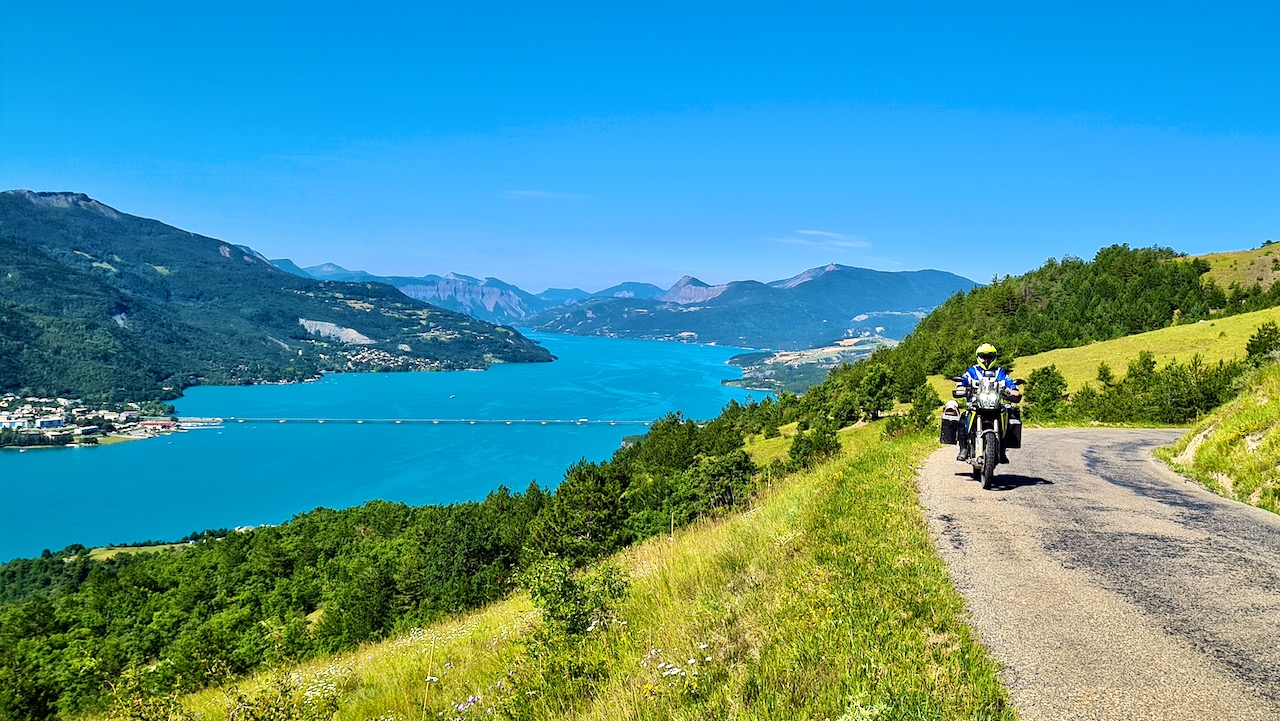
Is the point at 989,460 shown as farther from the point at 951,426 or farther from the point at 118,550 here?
the point at 118,550

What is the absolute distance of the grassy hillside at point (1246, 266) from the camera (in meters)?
77.8

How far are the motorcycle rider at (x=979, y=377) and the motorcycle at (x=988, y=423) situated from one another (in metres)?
0.02

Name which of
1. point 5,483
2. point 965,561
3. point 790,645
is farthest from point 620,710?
point 5,483

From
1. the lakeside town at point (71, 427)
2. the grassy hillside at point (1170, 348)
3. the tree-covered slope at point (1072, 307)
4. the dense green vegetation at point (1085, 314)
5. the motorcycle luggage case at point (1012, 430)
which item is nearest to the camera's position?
the motorcycle luggage case at point (1012, 430)

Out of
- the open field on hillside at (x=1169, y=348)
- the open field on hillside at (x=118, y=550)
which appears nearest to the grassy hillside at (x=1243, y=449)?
the open field on hillside at (x=1169, y=348)

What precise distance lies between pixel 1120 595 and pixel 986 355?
21.0ft

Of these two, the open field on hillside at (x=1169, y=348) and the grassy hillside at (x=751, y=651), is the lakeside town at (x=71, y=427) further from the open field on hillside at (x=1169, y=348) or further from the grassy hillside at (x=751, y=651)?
the open field on hillside at (x=1169, y=348)

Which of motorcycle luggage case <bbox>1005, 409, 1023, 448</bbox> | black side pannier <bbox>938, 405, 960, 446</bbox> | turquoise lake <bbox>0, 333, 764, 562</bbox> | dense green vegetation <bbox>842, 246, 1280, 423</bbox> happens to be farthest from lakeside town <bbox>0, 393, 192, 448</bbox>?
motorcycle luggage case <bbox>1005, 409, 1023, 448</bbox>

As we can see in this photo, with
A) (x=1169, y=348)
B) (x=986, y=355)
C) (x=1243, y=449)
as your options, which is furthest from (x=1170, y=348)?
(x=986, y=355)

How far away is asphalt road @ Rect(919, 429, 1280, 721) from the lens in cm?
372

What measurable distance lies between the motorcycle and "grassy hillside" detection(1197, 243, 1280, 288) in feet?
318

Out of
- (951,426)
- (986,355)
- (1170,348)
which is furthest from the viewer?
(1170,348)

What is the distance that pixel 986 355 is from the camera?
11055mm

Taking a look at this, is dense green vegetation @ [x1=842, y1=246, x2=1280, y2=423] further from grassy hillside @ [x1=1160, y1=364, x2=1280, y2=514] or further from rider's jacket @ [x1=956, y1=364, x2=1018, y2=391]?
Result: rider's jacket @ [x1=956, y1=364, x2=1018, y2=391]
